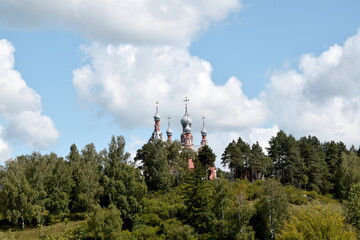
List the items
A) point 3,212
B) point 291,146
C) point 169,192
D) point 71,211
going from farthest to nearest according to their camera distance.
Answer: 1. point 291,146
2. point 169,192
3. point 71,211
4. point 3,212

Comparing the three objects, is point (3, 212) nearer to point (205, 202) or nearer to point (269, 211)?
point (205, 202)

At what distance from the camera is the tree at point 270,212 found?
1924 inches

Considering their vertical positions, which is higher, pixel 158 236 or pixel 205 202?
pixel 205 202

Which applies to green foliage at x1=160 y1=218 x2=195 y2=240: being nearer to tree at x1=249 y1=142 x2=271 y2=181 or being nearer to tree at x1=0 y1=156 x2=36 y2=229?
tree at x1=0 y1=156 x2=36 y2=229

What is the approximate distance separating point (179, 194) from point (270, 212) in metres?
17.4

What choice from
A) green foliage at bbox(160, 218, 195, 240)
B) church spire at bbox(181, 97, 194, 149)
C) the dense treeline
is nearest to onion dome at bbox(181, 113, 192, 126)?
church spire at bbox(181, 97, 194, 149)

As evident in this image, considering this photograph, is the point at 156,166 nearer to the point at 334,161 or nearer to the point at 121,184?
the point at 121,184

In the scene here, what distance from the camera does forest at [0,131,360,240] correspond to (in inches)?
1875

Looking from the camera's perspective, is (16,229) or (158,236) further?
(16,229)

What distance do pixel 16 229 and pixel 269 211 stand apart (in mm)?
31776

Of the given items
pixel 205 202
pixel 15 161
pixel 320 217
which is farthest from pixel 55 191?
pixel 320 217

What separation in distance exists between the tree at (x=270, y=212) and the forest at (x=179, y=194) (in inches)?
4.4

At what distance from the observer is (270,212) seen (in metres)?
49.3

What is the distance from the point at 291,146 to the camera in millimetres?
75312
